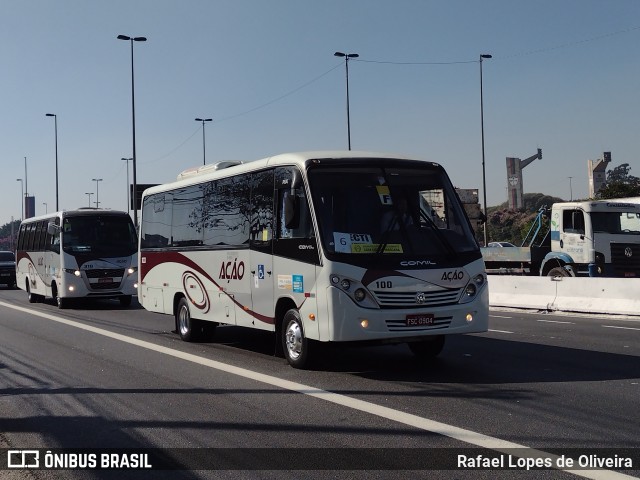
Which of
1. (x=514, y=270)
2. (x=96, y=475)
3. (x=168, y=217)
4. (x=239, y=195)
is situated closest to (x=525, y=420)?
(x=96, y=475)

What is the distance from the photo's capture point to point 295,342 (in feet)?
35.7

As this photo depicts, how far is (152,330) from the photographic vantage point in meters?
17.2

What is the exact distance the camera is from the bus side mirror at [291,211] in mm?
10547

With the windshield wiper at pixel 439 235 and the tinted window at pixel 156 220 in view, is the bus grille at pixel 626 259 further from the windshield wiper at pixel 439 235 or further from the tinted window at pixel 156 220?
the windshield wiper at pixel 439 235

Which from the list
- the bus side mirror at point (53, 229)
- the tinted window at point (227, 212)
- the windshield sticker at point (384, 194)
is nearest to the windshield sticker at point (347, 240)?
the windshield sticker at point (384, 194)

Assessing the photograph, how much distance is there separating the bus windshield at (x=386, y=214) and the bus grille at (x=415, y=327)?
2.57 ft

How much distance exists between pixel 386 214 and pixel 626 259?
1560 cm

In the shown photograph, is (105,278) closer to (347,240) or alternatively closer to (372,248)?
(347,240)

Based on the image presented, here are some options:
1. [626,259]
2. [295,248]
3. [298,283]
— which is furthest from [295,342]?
[626,259]

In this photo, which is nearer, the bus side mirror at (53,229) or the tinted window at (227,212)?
the tinted window at (227,212)

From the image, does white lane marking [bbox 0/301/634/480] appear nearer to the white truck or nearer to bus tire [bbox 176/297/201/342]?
bus tire [bbox 176/297/201/342]

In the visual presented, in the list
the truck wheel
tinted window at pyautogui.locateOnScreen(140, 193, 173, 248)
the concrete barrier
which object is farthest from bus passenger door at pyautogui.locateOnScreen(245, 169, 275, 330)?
the truck wheel

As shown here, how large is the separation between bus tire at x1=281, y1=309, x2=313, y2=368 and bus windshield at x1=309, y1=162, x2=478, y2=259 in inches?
49.5

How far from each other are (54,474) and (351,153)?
20.3ft
